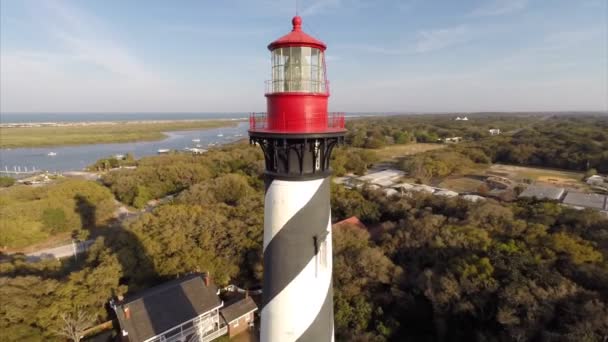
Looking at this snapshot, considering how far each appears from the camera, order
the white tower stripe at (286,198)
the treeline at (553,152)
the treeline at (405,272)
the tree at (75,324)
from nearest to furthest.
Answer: the white tower stripe at (286,198) < the treeline at (405,272) < the tree at (75,324) < the treeline at (553,152)

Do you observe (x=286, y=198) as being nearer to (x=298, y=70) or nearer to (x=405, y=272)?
(x=298, y=70)

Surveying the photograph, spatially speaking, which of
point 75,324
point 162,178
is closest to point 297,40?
point 75,324

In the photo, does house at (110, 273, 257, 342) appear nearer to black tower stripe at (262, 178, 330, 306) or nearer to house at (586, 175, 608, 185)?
black tower stripe at (262, 178, 330, 306)

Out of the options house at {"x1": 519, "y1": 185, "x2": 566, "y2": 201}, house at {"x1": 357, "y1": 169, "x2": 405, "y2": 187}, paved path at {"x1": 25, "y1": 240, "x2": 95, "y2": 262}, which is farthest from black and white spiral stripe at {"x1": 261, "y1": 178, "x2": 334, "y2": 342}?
house at {"x1": 357, "y1": 169, "x2": 405, "y2": 187}

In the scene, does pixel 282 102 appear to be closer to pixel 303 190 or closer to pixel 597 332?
pixel 303 190

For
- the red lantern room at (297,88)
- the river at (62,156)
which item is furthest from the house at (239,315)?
the river at (62,156)

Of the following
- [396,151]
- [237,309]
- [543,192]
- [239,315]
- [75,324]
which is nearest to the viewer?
[75,324]

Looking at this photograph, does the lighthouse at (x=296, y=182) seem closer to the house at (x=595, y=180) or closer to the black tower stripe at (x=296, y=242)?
the black tower stripe at (x=296, y=242)
